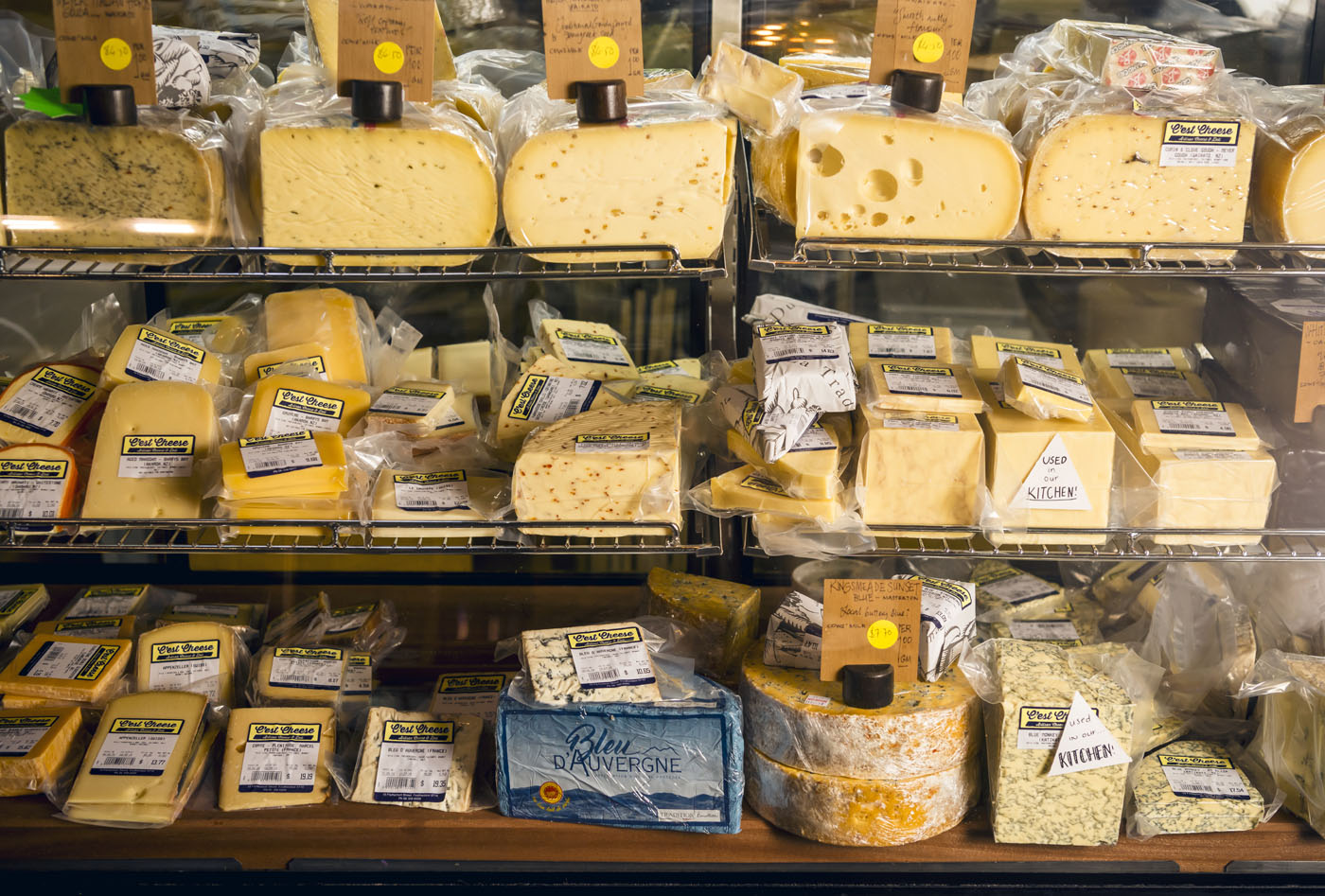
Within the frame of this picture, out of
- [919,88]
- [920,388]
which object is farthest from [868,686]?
[919,88]

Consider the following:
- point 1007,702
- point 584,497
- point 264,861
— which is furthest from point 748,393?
point 264,861

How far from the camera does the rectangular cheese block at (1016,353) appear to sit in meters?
1.47

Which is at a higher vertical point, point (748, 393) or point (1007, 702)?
point (748, 393)

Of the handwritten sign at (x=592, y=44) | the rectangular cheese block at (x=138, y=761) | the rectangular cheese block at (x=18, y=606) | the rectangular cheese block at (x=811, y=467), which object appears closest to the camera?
the handwritten sign at (x=592, y=44)

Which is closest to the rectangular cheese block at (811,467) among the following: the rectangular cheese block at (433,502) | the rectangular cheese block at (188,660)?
the rectangular cheese block at (433,502)

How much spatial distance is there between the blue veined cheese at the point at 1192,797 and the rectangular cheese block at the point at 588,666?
0.68 m

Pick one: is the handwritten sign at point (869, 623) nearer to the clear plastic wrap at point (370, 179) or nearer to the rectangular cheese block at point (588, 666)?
the rectangular cheese block at point (588, 666)

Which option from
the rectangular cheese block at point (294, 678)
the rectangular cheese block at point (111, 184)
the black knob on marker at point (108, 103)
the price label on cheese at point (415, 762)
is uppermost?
the black knob on marker at point (108, 103)

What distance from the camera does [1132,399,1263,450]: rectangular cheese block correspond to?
1.37 meters

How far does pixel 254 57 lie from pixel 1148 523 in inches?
53.1

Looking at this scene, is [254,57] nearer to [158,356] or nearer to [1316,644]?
[158,356]

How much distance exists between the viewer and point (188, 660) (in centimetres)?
157

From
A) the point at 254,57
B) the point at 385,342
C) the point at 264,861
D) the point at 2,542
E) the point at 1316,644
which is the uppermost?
the point at 254,57

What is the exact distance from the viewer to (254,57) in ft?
4.66
